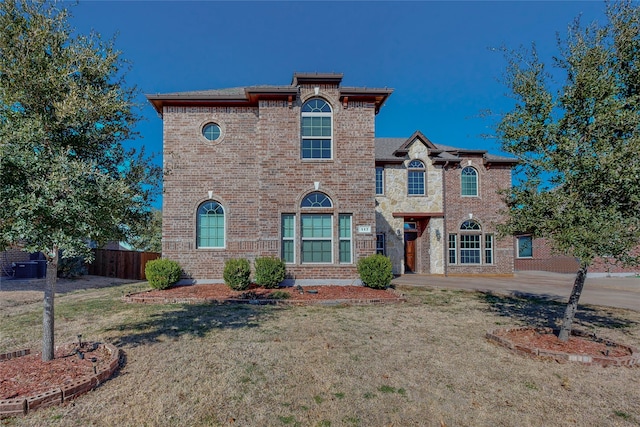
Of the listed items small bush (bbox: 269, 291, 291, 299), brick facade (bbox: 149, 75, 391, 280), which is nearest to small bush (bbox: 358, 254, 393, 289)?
brick facade (bbox: 149, 75, 391, 280)

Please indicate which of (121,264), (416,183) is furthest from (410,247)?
(121,264)

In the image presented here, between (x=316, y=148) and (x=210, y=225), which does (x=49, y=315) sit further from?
(x=316, y=148)

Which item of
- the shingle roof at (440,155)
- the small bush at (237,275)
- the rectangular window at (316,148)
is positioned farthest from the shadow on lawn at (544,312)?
the shingle roof at (440,155)

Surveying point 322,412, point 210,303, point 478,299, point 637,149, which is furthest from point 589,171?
point 210,303

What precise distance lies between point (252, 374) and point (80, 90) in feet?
14.5

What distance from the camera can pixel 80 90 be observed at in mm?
4570

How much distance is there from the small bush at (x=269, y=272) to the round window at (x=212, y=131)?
509cm

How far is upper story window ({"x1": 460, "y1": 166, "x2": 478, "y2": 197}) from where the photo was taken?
1862cm

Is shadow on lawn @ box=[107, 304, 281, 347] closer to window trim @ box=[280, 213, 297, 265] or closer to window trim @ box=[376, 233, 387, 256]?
window trim @ box=[280, 213, 297, 265]

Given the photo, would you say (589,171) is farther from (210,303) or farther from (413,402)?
(210,303)

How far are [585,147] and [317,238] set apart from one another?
8.13m

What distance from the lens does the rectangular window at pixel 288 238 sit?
12.0 m

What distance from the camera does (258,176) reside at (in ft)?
41.1

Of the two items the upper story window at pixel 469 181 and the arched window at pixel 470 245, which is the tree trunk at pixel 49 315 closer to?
the arched window at pixel 470 245
